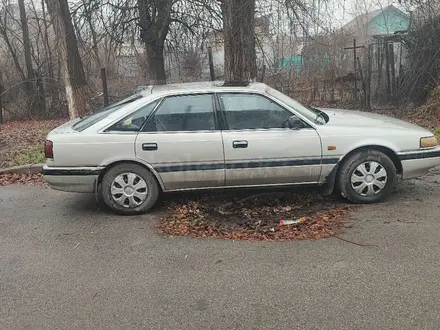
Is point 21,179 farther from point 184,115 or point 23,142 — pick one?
point 184,115

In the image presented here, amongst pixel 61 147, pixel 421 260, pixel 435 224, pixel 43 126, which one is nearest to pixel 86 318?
pixel 61 147

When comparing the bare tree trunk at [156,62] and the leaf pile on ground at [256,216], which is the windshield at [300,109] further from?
the bare tree trunk at [156,62]

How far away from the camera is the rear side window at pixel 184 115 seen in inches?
194

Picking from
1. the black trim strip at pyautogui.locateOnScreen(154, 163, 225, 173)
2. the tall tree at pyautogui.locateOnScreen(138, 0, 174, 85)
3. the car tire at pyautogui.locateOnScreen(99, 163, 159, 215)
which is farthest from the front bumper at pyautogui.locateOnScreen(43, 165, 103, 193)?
the tall tree at pyautogui.locateOnScreen(138, 0, 174, 85)

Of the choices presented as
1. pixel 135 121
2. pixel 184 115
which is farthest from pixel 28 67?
pixel 184 115

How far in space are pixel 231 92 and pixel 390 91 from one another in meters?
7.48

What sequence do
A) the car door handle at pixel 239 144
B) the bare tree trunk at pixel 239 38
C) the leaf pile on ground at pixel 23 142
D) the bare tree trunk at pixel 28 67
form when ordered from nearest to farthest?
the car door handle at pixel 239 144 → the leaf pile on ground at pixel 23 142 → the bare tree trunk at pixel 239 38 → the bare tree trunk at pixel 28 67

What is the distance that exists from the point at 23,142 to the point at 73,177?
552 centimetres

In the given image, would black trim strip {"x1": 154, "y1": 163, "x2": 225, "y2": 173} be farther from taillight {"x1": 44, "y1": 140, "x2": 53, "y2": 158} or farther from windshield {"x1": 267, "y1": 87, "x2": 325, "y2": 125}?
taillight {"x1": 44, "y1": 140, "x2": 53, "y2": 158}

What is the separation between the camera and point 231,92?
507 centimetres

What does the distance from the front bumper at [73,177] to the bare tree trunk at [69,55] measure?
20.9 ft

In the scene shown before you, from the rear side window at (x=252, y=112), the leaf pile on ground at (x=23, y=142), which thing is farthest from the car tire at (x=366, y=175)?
the leaf pile on ground at (x=23, y=142)

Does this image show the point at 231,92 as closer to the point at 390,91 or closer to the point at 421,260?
the point at 421,260

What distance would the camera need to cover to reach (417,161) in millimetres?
5039
